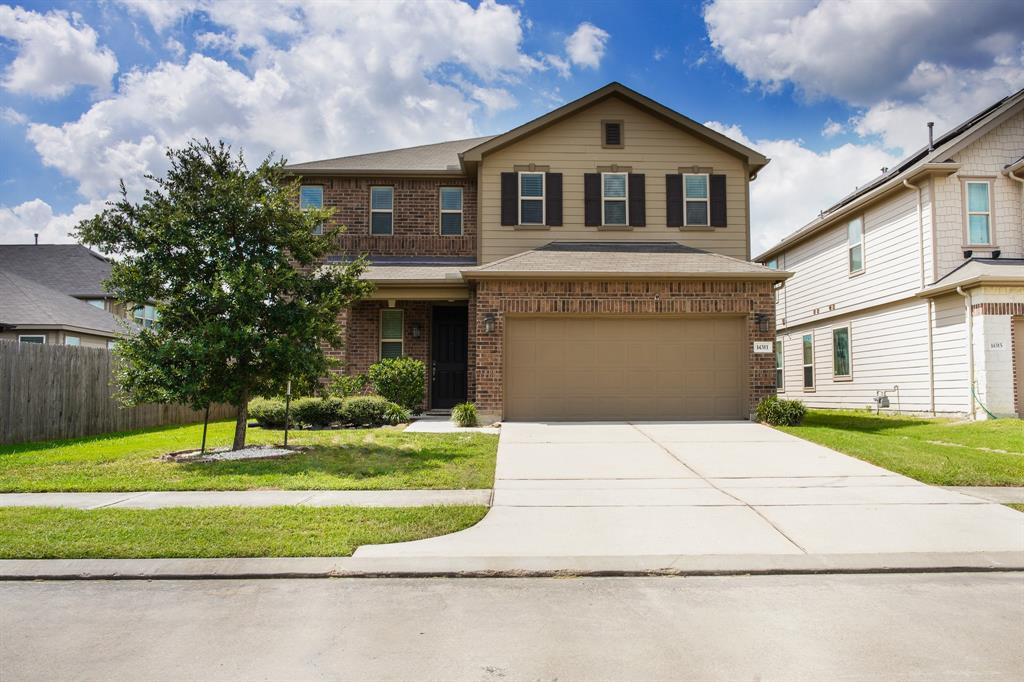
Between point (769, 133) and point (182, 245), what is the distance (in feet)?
45.7

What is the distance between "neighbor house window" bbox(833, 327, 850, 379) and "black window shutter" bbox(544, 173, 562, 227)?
9431 mm

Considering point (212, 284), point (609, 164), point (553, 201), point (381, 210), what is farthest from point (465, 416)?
point (609, 164)

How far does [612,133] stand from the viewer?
1681 centimetres

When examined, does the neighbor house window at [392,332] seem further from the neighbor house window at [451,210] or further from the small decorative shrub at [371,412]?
the neighbor house window at [451,210]

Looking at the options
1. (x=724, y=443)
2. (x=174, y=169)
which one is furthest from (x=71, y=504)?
(x=724, y=443)

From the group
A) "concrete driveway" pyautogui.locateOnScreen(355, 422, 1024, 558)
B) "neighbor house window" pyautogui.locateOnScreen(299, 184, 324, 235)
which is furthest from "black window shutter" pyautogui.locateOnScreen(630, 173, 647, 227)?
"neighbor house window" pyautogui.locateOnScreen(299, 184, 324, 235)

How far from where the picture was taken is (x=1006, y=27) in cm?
1391

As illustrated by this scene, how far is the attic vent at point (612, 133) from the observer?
16.7m

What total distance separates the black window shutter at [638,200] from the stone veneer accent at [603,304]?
296cm

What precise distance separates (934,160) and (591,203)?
305 inches

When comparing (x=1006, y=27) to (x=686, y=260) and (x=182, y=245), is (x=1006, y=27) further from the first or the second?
(x=182, y=245)

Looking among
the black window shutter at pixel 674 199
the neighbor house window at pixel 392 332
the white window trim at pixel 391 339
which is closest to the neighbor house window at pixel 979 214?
the black window shutter at pixel 674 199

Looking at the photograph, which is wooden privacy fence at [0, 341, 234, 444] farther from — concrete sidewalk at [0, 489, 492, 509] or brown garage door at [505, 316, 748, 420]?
brown garage door at [505, 316, 748, 420]

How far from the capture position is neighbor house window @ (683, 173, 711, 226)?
54.9ft
